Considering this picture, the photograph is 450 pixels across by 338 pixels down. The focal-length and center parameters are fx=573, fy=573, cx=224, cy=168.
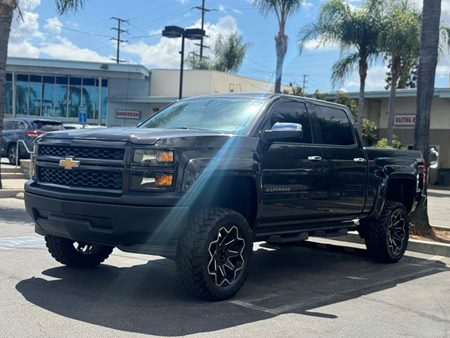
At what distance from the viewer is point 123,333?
4.43 metres

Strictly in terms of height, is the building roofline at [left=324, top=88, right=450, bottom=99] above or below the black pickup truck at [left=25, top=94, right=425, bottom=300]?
above

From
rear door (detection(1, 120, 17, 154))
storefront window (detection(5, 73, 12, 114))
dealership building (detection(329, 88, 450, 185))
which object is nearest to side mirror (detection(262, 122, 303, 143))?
rear door (detection(1, 120, 17, 154))

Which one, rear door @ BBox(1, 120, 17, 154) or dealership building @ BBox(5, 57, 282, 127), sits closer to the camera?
rear door @ BBox(1, 120, 17, 154)

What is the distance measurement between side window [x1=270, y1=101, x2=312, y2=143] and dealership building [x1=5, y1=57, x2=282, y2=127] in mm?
29526

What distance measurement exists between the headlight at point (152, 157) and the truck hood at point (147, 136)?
3.3 inches

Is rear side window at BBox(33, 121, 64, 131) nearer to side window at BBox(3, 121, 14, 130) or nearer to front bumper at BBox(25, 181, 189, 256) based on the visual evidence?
side window at BBox(3, 121, 14, 130)

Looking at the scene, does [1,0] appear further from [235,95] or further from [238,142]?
[238,142]

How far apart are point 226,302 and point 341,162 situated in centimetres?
251

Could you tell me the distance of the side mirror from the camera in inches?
226

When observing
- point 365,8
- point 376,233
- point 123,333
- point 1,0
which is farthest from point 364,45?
point 123,333

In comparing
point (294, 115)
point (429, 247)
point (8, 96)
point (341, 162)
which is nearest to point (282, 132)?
point (294, 115)

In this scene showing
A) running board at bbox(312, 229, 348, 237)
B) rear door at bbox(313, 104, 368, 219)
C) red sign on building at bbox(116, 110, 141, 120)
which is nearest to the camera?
rear door at bbox(313, 104, 368, 219)

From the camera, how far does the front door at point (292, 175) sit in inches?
235

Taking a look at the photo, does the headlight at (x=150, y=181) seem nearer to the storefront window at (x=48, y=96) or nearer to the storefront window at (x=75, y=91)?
the storefront window at (x=75, y=91)
